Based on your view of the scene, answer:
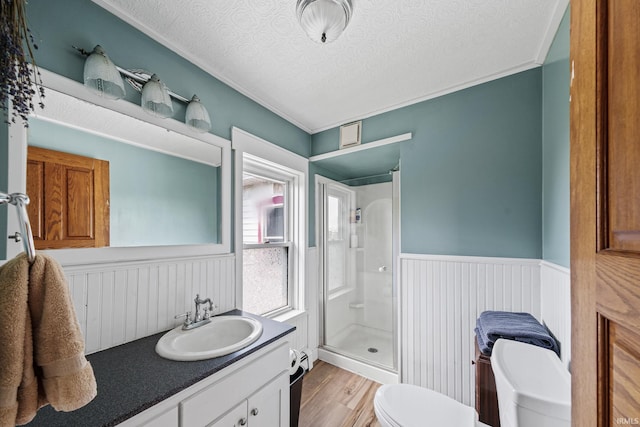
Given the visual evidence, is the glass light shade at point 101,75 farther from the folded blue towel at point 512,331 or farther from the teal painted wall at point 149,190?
the folded blue towel at point 512,331

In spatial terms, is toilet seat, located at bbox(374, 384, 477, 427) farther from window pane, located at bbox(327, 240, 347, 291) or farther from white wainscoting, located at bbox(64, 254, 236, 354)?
window pane, located at bbox(327, 240, 347, 291)

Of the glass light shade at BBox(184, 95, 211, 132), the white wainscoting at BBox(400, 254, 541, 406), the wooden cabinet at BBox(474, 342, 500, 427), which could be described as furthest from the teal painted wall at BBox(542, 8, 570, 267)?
the glass light shade at BBox(184, 95, 211, 132)

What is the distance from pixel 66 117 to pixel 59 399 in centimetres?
111

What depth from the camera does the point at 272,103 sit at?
2.01 metres

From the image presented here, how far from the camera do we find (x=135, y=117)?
1.23 m

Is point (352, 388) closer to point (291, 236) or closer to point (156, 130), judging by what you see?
point (291, 236)

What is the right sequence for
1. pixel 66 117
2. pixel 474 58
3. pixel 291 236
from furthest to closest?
pixel 291 236 < pixel 474 58 < pixel 66 117

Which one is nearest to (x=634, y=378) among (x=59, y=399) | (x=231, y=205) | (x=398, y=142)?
(x=59, y=399)

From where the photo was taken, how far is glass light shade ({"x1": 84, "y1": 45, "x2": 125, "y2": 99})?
1.03m

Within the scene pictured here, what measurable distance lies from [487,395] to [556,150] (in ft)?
4.19

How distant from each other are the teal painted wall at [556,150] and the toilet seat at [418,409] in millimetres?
859

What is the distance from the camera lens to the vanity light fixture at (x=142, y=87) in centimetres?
104

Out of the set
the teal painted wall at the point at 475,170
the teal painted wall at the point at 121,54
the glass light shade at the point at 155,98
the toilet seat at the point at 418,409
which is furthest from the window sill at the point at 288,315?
the glass light shade at the point at 155,98

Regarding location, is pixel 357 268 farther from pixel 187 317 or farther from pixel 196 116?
pixel 196 116
